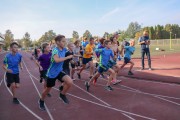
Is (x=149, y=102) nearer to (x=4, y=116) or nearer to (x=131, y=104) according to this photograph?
(x=131, y=104)

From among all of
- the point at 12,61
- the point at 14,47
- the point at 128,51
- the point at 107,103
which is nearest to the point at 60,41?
the point at 14,47

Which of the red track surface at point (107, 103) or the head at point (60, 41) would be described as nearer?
the red track surface at point (107, 103)

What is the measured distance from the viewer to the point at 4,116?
6.73 meters

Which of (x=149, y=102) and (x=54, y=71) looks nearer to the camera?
(x=54, y=71)

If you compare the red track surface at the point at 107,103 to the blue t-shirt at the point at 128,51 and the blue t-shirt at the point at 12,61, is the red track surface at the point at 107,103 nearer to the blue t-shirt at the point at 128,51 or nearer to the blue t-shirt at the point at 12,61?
the blue t-shirt at the point at 12,61

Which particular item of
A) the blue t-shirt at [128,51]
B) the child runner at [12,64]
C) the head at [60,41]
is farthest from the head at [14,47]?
the blue t-shirt at [128,51]

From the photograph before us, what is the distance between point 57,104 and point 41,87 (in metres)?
3.32

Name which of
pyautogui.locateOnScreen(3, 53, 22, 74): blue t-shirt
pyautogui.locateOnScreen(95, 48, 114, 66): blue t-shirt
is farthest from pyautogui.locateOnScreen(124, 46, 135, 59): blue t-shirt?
pyautogui.locateOnScreen(3, 53, 22, 74): blue t-shirt

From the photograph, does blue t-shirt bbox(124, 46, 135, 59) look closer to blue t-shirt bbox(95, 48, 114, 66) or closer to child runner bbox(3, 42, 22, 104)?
blue t-shirt bbox(95, 48, 114, 66)

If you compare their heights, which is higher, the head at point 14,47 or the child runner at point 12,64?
the head at point 14,47

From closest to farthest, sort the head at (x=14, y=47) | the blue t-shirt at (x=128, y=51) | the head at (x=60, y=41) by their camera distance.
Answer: the head at (x=60, y=41), the head at (x=14, y=47), the blue t-shirt at (x=128, y=51)

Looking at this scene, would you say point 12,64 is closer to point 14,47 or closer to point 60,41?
point 14,47

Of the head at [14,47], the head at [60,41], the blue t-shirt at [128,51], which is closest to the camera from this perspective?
the head at [60,41]

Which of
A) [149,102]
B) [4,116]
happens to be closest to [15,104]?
[4,116]
